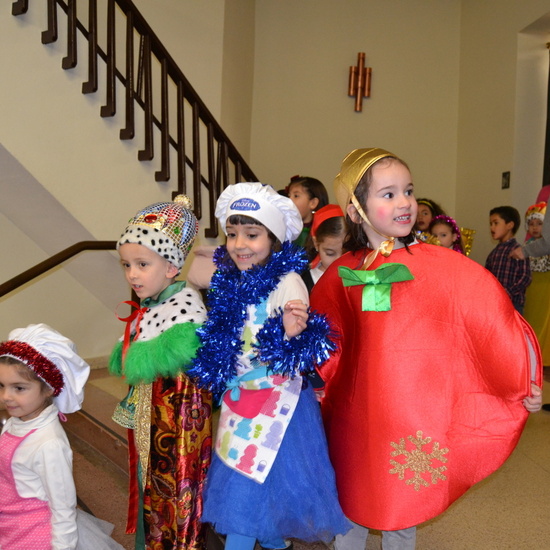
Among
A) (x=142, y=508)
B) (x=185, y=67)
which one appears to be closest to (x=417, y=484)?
(x=142, y=508)

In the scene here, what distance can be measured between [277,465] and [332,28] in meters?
6.75

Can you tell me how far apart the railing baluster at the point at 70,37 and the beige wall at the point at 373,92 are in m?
0.90

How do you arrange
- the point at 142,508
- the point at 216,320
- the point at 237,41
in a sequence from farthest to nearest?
1. the point at 237,41
2. the point at 142,508
3. the point at 216,320

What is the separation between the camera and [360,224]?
2.04 m

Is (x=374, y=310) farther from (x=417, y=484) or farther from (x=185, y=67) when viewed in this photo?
(x=185, y=67)

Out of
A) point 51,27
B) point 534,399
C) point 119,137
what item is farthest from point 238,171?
point 534,399

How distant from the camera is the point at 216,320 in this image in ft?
6.46

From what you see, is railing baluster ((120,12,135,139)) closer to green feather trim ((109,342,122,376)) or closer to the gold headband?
green feather trim ((109,342,122,376))

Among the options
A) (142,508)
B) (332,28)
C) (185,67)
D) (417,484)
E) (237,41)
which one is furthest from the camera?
(332,28)

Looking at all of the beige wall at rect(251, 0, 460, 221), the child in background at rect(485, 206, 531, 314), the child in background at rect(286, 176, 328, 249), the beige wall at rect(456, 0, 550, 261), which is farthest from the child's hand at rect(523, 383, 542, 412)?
the beige wall at rect(251, 0, 460, 221)

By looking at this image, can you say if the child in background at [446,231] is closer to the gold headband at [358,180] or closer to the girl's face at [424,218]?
the girl's face at [424,218]

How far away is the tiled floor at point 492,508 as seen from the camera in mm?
2506

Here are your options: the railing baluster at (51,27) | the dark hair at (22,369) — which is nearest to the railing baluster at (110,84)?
the railing baluster at (51,27)

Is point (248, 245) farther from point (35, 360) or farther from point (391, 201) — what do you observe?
point (35, 360)
